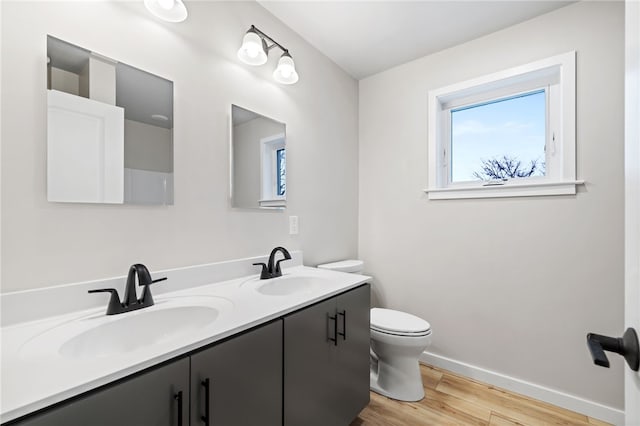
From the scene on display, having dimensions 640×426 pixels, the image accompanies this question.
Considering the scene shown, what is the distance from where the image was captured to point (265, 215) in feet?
5.67

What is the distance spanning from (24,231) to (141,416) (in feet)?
2.39

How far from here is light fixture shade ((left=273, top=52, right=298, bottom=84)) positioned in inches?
67.3

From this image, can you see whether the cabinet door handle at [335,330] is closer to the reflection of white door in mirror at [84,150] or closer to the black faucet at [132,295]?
the black faucet at [132,295]

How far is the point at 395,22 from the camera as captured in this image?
1.86m

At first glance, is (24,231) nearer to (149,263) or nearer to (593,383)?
(149,263)

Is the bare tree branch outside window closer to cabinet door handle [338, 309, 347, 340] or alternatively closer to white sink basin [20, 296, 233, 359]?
cabinet door handle [338, 309, 347, 340]

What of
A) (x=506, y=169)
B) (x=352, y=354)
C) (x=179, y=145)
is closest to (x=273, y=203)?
(x=179, y=145)

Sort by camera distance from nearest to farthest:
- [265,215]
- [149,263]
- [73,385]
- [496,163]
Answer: [73,385], [149,263], [265,215], [496,163]

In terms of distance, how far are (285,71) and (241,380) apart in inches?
64.8

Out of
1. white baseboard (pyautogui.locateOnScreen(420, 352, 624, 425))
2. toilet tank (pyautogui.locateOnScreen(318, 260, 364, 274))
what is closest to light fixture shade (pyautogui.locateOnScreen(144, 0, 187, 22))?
toilet tank (pyautogui.locateOnScreen(318, 260, 364, 274))

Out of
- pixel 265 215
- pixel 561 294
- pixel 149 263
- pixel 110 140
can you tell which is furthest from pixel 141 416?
pixel 561 294

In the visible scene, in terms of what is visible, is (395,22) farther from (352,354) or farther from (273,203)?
(352,354)

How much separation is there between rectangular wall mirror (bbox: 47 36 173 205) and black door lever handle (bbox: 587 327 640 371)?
1427 millimetres

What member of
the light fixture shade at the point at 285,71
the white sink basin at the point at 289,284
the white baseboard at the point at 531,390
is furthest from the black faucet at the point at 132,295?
the white baseboard at the point at 531,390
